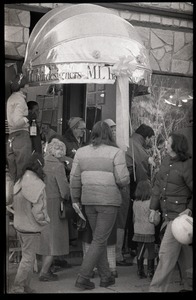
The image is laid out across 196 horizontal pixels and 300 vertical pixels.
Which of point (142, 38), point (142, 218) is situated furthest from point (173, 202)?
point (142, 38)

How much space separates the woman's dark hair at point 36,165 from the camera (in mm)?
6465

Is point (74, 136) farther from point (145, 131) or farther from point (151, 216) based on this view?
point (151, 216)

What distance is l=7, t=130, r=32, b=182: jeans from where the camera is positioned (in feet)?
21.1

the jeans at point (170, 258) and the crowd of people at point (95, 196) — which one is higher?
the crowd of people at point (95, 196)

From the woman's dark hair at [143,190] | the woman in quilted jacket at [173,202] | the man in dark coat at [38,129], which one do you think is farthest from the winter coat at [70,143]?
the woman in quilted jacket at [173,202]

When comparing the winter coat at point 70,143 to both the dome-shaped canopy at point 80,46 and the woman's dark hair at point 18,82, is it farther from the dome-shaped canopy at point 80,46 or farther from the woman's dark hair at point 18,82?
the woman's dark hair at point 18,82

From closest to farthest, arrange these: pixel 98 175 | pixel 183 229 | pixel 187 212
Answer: pixel 183 229 → pixel 187 212 → pixel 98 175

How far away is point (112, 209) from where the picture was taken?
21.8 ft

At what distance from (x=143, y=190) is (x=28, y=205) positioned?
1166 millimetres

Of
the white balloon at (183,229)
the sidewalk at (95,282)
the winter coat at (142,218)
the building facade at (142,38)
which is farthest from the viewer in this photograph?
the winter coat at (142,218)

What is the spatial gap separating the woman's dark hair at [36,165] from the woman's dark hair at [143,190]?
963 millimetres

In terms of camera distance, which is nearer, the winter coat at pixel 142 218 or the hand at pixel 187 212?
the hand at pixel 187 212

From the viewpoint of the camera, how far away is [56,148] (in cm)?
670
